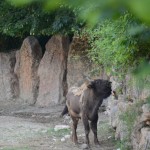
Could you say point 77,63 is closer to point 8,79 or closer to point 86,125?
point 8,79

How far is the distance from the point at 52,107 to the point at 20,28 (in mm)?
2423

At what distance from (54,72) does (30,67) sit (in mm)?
1029

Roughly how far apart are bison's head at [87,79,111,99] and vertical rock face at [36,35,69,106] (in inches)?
230

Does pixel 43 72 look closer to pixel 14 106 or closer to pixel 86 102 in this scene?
pixel 14 106

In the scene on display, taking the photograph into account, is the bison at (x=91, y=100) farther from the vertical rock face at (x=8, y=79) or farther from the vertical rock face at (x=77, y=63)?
the vertical rock face at (x=8, y=79)

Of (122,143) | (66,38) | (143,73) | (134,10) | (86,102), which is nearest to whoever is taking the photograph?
(134,10)

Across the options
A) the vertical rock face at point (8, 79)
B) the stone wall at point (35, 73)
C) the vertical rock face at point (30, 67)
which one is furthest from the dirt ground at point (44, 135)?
the vertical rock face at point (8, 79)

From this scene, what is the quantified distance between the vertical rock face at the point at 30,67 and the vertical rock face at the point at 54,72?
1.19ft

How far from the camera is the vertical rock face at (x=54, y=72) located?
46.0ft

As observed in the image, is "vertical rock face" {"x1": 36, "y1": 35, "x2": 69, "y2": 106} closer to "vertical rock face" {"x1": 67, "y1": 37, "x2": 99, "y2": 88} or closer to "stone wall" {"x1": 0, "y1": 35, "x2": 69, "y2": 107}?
"stone wall" {"x1": 0, "y1": 35, "x2": 69, "y2": 107}

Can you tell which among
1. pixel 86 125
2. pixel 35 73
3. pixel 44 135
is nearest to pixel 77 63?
pixel 35 73

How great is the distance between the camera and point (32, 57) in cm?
1480

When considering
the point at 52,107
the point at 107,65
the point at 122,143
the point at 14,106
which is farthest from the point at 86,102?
the point at 14,106

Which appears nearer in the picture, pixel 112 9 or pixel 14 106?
pixel 112 9
